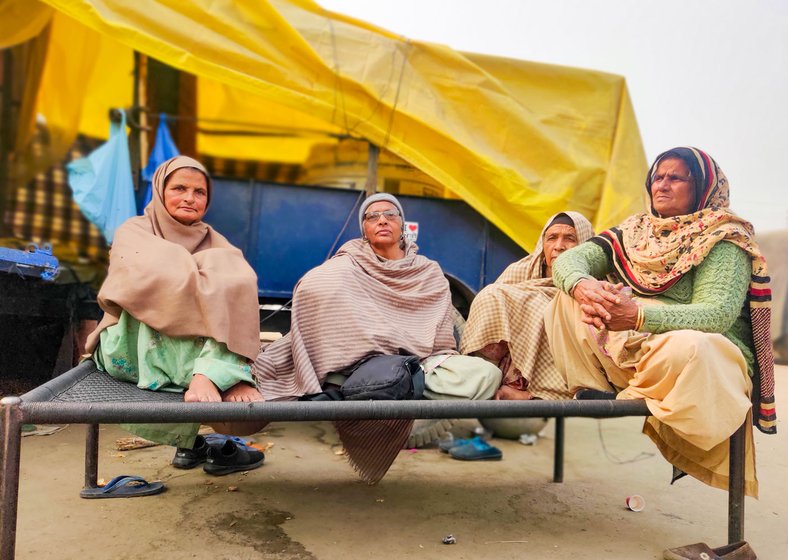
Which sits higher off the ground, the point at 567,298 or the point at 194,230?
the point at 194,230

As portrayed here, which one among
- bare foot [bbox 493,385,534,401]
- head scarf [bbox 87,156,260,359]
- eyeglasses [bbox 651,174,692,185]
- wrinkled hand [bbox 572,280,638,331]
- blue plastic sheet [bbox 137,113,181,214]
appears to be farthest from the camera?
blue plastic sheet [bbox 137,113,181,214]

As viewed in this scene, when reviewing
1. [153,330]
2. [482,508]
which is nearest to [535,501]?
[482,508]

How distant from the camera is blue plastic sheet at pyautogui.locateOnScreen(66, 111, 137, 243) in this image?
12.1 feet

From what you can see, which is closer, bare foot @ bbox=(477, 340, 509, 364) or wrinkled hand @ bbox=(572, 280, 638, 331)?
wrinkled hand @ bbox=(572, 280, 638, 331)

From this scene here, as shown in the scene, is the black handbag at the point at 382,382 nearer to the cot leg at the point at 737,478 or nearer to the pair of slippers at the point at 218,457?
the pair of slippers at the point at 218,457

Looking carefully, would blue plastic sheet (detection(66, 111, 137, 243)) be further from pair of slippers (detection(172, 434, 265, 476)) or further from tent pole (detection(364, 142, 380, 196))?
tent pole (detection(364, 142, 380, 196))

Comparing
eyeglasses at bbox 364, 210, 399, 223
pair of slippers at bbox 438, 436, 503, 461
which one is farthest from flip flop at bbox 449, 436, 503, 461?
eyeglasses at bbox 364, 210, 399, 223

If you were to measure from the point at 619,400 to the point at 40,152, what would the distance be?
573cm

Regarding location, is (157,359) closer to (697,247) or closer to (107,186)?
(107,186)

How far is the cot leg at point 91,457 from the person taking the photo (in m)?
2.70

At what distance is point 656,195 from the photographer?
8.40 feet

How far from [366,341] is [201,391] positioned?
729 millimetres

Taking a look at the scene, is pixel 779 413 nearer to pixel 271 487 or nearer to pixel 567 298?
pixel 567 298

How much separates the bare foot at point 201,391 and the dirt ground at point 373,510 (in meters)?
0.58
